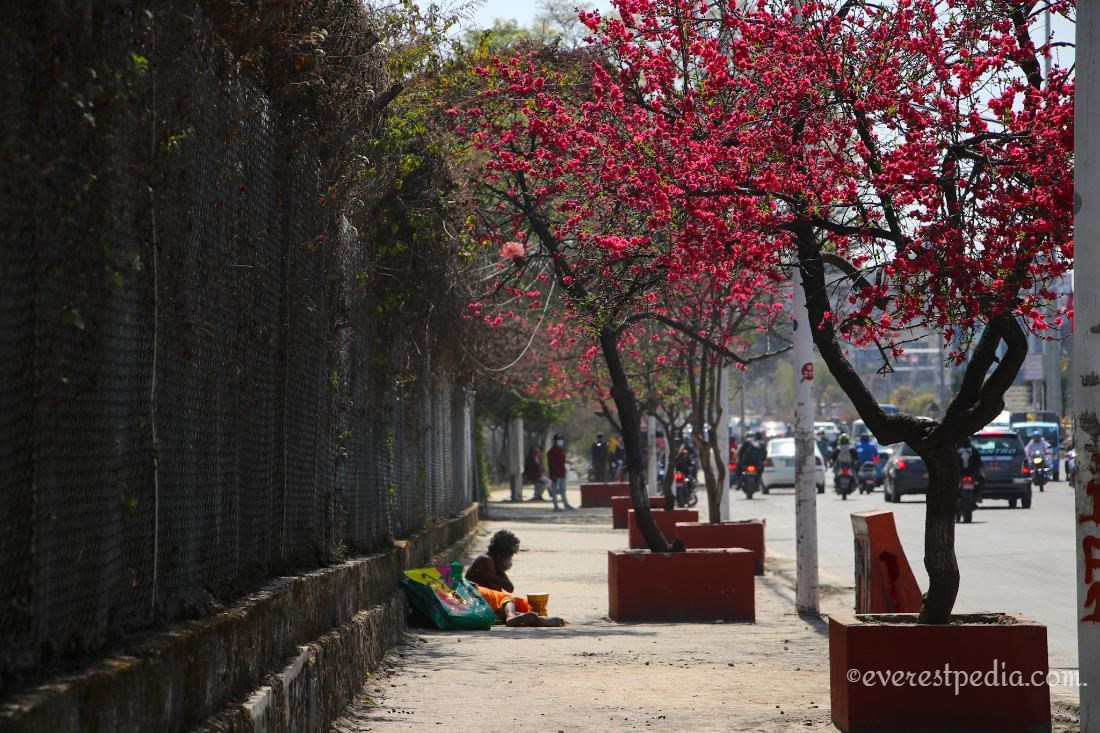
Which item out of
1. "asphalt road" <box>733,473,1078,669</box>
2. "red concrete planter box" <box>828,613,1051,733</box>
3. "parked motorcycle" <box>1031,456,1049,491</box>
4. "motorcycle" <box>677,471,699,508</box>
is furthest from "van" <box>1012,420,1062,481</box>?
"red concrete planter box" <box>828,613,1051,733</box>

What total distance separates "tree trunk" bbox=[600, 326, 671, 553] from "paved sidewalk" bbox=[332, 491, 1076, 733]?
90 centimetres

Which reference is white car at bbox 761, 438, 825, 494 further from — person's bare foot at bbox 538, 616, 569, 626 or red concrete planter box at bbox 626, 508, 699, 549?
person's bare foot at bbox 538, 616, 569, 626

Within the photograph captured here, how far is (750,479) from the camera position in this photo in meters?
45.8

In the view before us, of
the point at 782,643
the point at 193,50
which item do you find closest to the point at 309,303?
the point at 193,50

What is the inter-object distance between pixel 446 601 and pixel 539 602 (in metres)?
1.31

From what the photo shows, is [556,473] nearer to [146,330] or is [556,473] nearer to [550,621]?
[550,621]

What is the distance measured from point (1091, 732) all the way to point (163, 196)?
429 centimetres

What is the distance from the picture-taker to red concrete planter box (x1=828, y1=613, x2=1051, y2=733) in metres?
7.39

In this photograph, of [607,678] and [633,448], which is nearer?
[607,678]

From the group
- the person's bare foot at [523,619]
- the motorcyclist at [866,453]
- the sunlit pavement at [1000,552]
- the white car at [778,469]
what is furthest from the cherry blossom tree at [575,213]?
the white car at [778,469]

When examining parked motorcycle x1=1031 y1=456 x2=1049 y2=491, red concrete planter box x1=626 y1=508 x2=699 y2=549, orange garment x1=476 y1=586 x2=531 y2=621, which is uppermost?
parked motorcycle x1=1031 y1=456 x2=1049 y2=491

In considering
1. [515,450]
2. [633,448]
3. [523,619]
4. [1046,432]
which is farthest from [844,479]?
[523,619]

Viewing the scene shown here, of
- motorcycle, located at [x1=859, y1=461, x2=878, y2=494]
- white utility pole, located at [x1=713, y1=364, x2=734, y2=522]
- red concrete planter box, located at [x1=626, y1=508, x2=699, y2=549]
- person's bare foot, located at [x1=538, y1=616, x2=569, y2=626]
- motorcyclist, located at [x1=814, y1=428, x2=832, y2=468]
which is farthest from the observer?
motorcyclist, located at [x1=814, y1=428, x2=832, y2=468]

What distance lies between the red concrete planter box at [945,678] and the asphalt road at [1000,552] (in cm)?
328
